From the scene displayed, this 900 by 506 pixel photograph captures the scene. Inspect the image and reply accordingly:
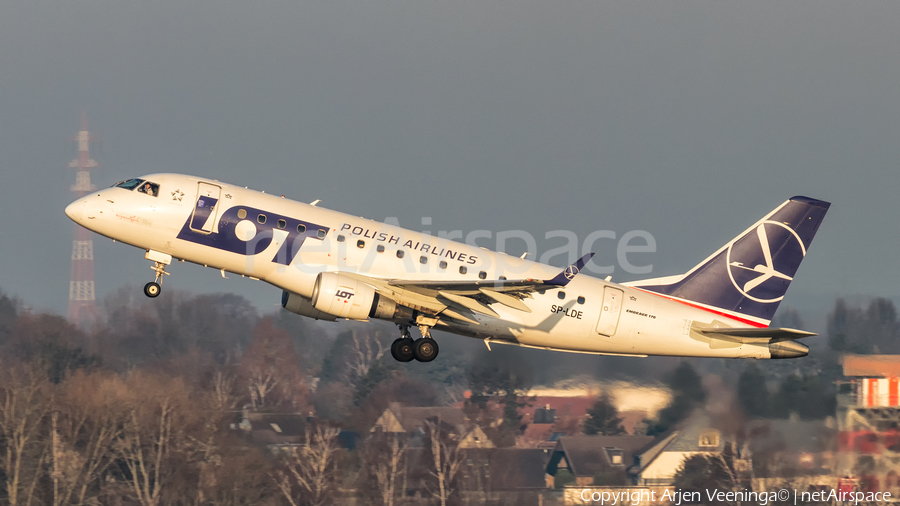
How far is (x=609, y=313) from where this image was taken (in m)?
36.7

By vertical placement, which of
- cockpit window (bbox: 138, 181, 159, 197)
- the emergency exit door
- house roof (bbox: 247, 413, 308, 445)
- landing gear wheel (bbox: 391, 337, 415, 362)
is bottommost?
house roof (bbox: 247, 413, 308, 445)

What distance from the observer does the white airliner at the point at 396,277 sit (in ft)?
112

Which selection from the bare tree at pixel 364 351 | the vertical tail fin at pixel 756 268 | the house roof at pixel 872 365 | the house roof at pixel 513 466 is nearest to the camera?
the vertical tail fin at pixel 756 268

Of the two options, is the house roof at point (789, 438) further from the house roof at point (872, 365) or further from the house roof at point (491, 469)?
the house roof at point (491, 469)

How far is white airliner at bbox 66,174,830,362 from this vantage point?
34.3 meters

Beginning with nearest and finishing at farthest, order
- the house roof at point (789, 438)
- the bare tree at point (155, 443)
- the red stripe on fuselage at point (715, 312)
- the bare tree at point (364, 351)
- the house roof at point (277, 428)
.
A: the red stripe on fuselage at point (715, 312) < the house roof at point (789, 438) < the bare tree at point (155, 443) < the house roof at point (277, 428) < the bare tree at point (364, 351)

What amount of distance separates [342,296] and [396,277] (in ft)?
7.20

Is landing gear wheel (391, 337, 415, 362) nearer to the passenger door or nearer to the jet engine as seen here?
the jet engine

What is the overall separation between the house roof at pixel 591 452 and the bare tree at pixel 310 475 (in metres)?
17.2

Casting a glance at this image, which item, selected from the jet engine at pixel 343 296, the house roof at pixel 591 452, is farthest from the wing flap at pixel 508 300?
the house roof at pixel 591 452

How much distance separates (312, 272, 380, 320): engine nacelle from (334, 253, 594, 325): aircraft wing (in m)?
0.64

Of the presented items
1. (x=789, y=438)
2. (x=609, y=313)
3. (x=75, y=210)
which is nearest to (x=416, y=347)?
(x=609, y=313)

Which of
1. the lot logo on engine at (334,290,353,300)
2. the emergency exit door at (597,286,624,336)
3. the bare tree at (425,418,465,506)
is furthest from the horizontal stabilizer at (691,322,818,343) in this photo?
the bare tree at (425,418,465,506)

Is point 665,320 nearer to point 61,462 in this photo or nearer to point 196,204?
point 196,204
